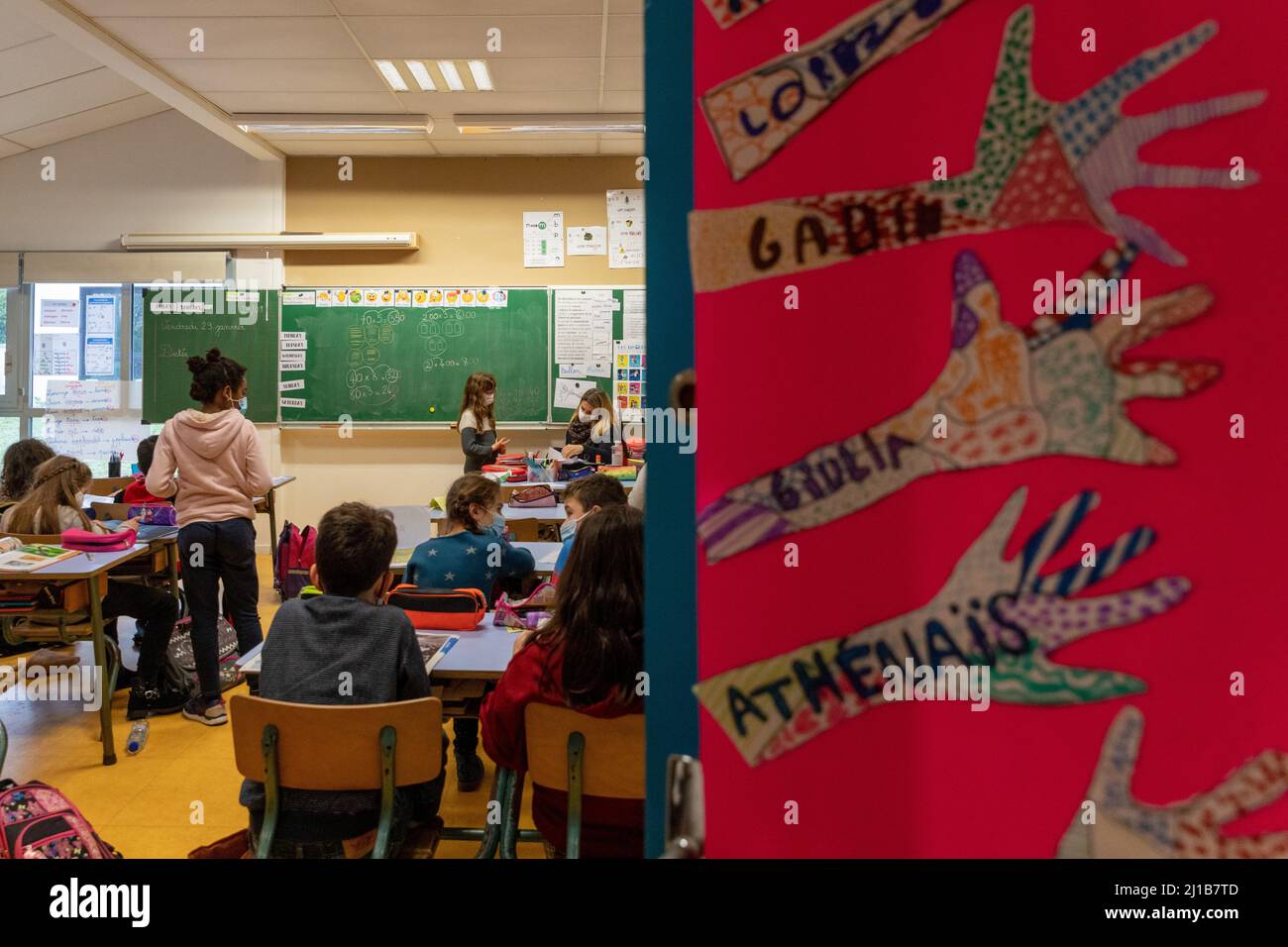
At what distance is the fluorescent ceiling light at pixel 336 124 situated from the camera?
18.8ft

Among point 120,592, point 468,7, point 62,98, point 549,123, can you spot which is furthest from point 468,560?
point 62,98

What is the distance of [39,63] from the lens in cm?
534

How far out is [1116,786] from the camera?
23.7 inches

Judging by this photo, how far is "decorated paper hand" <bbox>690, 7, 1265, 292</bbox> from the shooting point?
0.58 metres

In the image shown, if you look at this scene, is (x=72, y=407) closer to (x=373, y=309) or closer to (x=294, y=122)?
(x=373, y=309)

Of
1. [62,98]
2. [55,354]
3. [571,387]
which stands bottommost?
[571,387]

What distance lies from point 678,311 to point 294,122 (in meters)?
6.16

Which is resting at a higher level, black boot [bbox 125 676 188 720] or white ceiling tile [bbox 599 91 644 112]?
white ceiling tile [bbox 599 91 644 112]

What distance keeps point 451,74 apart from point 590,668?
4560mm

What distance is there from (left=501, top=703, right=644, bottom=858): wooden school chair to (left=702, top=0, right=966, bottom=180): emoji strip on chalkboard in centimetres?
137

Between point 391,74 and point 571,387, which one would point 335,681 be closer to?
point 391,74

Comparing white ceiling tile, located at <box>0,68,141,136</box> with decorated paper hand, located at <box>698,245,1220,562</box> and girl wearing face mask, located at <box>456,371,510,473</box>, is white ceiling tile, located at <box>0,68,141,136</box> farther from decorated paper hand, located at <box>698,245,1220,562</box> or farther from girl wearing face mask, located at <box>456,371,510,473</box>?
decorated paper hand, located at <box>698,245,1220,562</box>

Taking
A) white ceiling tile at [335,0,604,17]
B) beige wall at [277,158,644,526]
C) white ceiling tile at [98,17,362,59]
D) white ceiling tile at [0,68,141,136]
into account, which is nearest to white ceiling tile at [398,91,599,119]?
white ceiling tile at [98,17,362,59]
